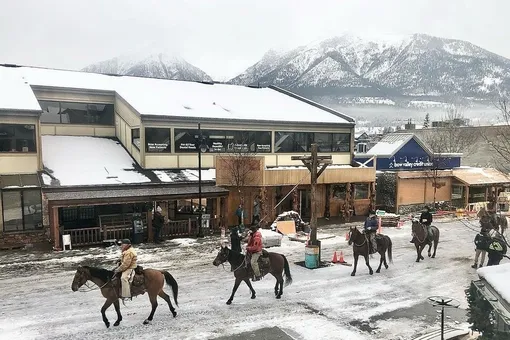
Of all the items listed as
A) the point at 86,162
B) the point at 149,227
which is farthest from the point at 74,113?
the point at 149,227

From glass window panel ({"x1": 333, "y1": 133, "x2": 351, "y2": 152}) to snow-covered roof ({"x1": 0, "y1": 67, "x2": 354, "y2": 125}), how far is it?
3.34 feet

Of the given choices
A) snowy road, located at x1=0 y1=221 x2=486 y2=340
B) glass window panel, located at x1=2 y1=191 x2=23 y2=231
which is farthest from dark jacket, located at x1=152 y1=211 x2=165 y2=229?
glass window panel, located at x1=2 y1=191 x2=23 y2=231

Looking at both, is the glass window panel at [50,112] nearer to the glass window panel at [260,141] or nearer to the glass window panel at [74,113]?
the glass window panel at [74,113]

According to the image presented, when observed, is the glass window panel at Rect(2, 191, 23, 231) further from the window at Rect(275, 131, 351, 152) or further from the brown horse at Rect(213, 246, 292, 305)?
the window at Rect(275, 131, 351, 152)

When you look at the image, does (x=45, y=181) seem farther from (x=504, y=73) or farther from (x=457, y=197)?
(x=504, y=73)

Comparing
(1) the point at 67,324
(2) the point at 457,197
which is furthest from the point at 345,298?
(2) the point at 457,197

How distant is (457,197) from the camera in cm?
3284

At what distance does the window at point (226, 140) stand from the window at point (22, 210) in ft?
26.5

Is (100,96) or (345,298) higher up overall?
(100,96)

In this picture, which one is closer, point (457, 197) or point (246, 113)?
point (246, 113)

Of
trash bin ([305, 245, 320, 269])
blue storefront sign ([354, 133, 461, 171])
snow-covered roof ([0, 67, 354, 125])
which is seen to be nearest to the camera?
trash bin ([305, 245, 320, 269])

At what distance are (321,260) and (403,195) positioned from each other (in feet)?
53.3

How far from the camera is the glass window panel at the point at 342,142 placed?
29.5m

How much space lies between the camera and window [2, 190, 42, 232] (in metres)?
19.0
